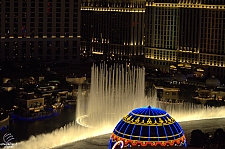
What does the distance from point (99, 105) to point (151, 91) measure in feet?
26.2

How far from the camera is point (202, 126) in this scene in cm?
2772

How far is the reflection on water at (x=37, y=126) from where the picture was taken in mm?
28498

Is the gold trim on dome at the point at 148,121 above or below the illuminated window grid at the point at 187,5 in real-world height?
below

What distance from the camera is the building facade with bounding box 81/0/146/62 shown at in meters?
58.4

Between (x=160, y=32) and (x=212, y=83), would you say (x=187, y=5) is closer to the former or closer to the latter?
(x=160, y=32)

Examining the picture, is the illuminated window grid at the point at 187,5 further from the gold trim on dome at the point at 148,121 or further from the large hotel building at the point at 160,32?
the gold trim on dome at the point at 148,121

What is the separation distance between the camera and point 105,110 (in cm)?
3316

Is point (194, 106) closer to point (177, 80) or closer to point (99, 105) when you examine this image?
point (99, 105)

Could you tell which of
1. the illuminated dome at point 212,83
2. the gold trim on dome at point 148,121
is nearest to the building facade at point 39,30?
the illuminated dome at point 212,83

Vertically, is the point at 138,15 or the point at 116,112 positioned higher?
the point at 138,15

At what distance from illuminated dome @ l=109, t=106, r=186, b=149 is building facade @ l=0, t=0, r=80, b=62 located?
112 ft

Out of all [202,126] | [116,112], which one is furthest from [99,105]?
[202,126]

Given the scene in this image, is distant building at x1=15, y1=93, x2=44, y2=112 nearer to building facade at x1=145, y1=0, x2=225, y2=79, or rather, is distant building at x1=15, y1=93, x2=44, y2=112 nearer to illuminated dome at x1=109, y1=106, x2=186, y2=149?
illuminated dome at x1=109, y1=106, x2=186, y2=149

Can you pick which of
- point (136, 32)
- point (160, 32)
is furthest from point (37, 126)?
point (136, 32)
